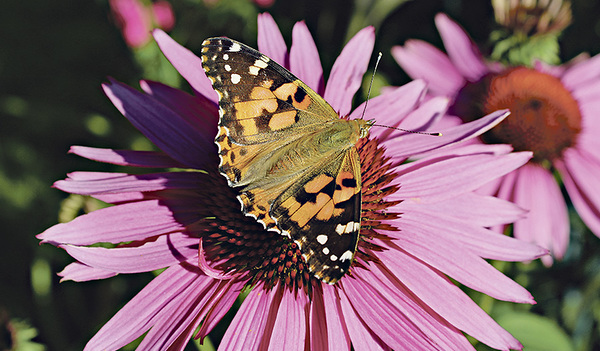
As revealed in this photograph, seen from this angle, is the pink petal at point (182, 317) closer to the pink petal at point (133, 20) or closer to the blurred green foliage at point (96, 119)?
the blurred green foliage at point (96, 119)

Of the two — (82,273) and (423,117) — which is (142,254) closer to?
(82,273)

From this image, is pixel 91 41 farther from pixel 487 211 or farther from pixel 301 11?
pixel 487 211

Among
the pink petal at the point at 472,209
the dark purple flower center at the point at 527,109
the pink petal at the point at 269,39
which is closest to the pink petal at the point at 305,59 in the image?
the pink petal at the point at 269,39

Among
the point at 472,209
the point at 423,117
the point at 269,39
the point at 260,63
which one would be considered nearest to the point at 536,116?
the point at 423,117

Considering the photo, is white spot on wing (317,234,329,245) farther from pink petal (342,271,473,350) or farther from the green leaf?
the green leaf

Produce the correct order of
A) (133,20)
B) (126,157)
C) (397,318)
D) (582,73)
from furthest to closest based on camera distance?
(582,73)
(133,20)
(126,157)
(397,318)

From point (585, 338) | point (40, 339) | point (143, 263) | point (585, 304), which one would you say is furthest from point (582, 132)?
point (40, 339)
